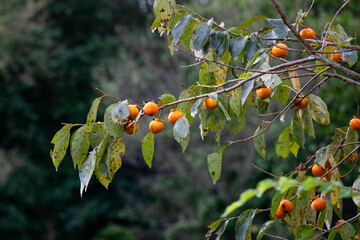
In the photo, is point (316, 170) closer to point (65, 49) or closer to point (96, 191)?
point (96, 191)

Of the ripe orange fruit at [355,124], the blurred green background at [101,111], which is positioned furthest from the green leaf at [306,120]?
the blurred green background at [101,111]

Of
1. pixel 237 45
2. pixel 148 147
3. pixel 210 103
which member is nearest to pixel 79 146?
pixel 148 147

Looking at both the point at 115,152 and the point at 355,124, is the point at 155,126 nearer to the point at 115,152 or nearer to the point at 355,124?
the point at 115,152

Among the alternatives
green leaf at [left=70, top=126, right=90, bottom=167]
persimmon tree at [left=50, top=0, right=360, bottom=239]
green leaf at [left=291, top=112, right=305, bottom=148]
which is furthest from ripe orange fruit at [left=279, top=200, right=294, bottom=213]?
green leaf at [left=70, top=126, right=90, bottom=167]

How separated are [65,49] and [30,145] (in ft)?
5.37

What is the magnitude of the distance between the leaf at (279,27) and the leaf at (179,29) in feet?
0.63

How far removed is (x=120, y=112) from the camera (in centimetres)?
87

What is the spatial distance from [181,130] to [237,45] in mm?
249

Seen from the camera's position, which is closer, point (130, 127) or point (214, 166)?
point (130, 127)

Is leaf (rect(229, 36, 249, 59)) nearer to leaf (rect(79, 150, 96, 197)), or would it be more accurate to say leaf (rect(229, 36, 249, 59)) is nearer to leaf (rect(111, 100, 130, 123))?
leaf (rect(111, 100, 130, 123))

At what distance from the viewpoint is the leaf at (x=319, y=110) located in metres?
1.07

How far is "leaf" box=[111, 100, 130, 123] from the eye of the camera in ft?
2.83

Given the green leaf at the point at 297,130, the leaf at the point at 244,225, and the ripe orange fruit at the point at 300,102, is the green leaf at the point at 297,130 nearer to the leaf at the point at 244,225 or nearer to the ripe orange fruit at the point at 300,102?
the ripe orange fruit at the point at 300,102

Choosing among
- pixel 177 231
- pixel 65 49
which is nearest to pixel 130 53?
pixel 65 49
